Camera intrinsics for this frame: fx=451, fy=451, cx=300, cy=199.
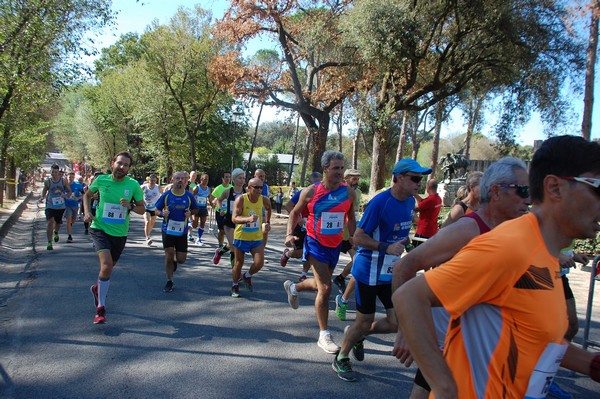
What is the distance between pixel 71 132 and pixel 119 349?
64.8 m

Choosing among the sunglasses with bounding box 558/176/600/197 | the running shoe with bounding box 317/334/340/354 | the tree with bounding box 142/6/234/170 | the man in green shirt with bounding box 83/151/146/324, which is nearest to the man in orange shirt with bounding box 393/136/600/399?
the sunglasses with bounding box 558/176/600/197

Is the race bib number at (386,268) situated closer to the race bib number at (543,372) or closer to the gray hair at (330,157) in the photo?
the gray hair at (330,157)

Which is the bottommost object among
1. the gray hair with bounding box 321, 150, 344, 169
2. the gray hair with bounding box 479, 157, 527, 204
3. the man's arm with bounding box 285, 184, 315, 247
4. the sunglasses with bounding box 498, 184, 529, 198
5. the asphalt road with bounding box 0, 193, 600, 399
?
the asphalt road with bounding box 0, 193, 600, 399

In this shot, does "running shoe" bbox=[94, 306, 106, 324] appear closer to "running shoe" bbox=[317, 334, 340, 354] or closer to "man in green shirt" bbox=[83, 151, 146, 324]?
"man in green shirt" bbox=[83, 151, 146, 324]

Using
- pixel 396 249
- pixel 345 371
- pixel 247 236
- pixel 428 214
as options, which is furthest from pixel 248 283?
pixel 396 249

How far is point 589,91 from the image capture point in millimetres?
14977

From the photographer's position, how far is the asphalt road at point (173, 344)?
12.8ft

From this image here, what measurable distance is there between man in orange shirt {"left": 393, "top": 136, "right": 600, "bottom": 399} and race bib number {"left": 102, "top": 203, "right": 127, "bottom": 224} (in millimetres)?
5168

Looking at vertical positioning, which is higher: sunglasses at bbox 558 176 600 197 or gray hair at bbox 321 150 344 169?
gray hair at bbox 321 150 344 169

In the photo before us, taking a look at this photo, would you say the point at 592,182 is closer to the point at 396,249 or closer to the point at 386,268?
the point at 396,249

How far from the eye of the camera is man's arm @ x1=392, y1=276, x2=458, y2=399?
148 centimetres

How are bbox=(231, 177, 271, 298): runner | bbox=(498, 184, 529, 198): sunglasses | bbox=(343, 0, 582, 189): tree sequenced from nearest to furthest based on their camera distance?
bbox=(498, 184, 529, 198): sunglasses
bbox=(231, 177, 271, 298): runner
bbox=(343, 0, 582, 189): tree

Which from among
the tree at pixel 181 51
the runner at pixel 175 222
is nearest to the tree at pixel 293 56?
the tree at pixel 181 51

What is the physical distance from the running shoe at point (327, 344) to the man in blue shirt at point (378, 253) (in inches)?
19.3
